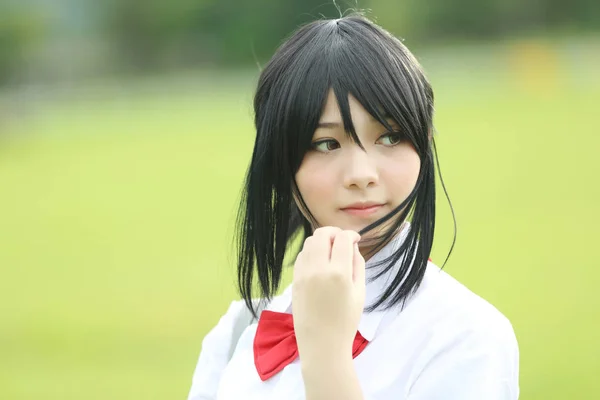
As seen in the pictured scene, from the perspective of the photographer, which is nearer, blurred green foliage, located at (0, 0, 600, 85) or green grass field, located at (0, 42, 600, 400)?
green grass field, located at (0, 42, 600, 400)

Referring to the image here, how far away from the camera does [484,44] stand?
19984mm

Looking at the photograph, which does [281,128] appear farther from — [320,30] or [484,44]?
[484,44]

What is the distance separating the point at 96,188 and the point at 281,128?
9.12 metres

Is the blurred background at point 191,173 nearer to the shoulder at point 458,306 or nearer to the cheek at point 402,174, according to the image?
the cheek at point 402,174

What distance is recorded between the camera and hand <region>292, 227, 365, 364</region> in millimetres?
1176

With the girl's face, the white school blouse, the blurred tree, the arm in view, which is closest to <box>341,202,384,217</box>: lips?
the girl's face

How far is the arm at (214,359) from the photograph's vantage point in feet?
5.14

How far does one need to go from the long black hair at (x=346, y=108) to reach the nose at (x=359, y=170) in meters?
0.03

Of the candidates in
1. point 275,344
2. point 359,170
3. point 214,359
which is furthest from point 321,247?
point 214,359

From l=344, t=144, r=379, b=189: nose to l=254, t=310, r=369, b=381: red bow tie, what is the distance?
0.64 ft

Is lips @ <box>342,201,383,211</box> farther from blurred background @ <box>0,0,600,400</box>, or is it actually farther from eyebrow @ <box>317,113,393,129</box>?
blurred background @ <box>0,0,600,400</box>

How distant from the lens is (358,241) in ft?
4.29

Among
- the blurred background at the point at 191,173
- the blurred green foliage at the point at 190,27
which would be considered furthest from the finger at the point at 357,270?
the blurred green foliage at the point at 190,27

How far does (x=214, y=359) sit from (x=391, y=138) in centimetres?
50
